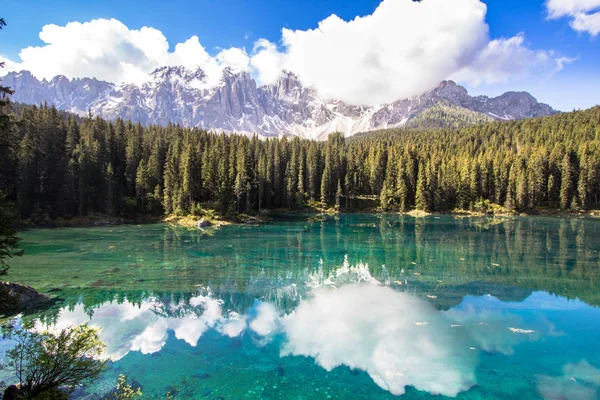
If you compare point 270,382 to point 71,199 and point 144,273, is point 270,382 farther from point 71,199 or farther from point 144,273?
point 71,199

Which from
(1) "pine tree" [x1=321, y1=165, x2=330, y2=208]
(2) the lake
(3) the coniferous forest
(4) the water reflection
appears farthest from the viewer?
(1) "pine tree" [x1=321, y1=165, x2=330, y2=208]

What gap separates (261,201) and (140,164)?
34.2 meters

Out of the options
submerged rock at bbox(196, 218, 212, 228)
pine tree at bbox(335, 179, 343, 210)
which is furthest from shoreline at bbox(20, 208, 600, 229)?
pine tree at bbox(335, 179, 343, 210)

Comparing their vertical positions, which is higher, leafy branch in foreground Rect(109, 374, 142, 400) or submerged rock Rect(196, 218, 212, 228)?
submerged rock Rect(196, 218, 212, 228)

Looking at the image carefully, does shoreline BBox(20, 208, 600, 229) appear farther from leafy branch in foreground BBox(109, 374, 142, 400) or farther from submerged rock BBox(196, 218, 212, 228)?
leafy branch in foreground BBox(109, 374, 142, 400)

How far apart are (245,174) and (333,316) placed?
6929 centimetres

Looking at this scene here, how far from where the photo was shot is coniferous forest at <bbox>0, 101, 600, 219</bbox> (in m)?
78.8

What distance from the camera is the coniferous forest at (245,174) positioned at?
7875 centimetres

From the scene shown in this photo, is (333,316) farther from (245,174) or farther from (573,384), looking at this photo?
(245,174)

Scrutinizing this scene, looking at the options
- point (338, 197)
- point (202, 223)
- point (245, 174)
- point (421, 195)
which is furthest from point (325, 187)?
point (202, 223)

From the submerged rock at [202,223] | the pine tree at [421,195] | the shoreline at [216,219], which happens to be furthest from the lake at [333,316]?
the pine tree at [421,195]

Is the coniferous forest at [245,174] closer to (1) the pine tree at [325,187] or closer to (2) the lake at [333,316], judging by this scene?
(1) the pine tree at [325,187]

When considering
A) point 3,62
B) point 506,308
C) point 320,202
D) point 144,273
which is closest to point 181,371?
point 3,62

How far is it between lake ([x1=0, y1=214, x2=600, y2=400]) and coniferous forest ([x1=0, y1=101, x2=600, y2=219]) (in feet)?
105
